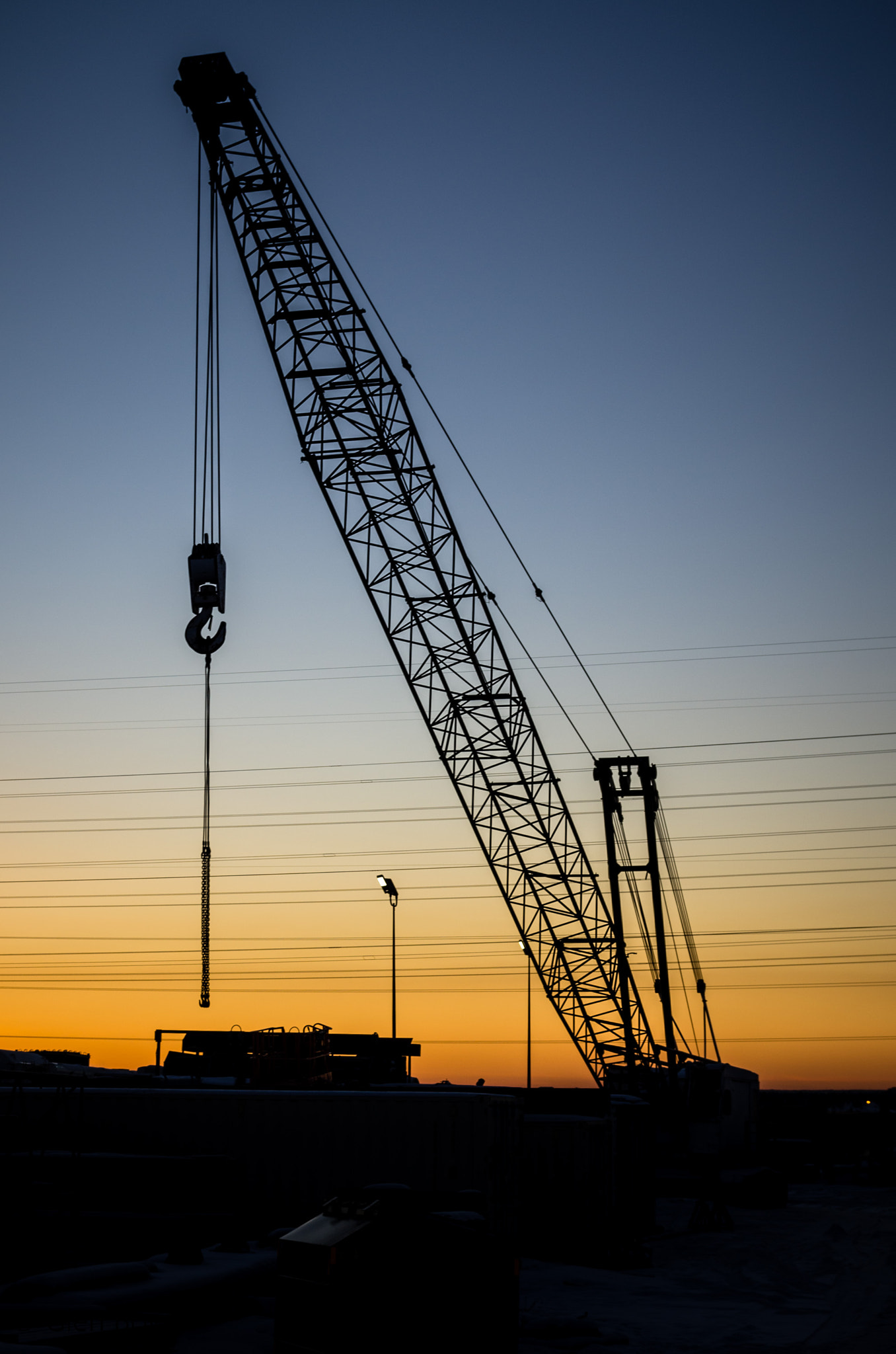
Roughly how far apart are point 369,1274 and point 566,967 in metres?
41.0

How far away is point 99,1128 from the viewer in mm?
32875

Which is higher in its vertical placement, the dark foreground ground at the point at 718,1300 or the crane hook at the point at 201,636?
the crane hook at the point at 201,636

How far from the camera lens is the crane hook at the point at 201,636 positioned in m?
37.1

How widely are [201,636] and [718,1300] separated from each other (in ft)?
74.5

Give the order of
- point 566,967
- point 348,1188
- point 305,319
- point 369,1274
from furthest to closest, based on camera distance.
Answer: point 566,967 < point 305,319 < point 348,1188 < point 369,1274

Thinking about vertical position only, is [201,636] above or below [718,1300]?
above

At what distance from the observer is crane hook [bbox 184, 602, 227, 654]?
37094mm

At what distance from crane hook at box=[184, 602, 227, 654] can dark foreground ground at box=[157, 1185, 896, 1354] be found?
18.9m

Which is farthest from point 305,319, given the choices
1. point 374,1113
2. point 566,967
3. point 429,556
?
point 566,967

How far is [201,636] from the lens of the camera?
3728 centimetres

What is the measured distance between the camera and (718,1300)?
28.7 m

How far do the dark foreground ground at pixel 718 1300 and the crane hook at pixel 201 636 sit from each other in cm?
1893

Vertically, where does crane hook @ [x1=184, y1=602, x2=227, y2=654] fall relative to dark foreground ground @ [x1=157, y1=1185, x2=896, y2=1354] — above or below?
above

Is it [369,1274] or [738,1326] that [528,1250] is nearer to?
[738,1326]
